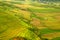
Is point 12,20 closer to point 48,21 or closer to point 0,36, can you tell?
point 0,36

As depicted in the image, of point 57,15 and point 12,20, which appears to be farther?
point 57,15

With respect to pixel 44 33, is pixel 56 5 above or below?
above

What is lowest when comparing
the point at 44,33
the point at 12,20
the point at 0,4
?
the point at 44,33

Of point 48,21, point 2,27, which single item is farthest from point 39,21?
point 2,27

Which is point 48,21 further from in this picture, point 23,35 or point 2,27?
point 2,27

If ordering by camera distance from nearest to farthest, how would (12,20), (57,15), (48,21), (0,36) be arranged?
(0,36) < (12,20) < (48,21) < (57,15)

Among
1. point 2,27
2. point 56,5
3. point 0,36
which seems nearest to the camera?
point 0,36
